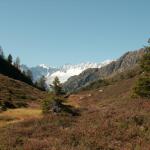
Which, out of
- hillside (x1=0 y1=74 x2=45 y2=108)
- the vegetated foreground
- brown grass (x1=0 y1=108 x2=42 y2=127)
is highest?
hillside (x1=0 y1=74 x2=45 y2=108)

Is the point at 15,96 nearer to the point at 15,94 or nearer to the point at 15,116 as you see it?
the point at 15,94

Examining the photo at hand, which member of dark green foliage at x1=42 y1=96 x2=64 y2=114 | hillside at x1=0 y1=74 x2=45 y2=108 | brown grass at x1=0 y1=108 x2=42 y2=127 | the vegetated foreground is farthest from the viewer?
hillside at x1=0 y1=74 x2=45 y2=108

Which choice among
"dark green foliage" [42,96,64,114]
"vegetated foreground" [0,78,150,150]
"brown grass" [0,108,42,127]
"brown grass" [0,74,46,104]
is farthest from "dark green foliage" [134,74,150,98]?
"brown grass" [0,74,46,104]

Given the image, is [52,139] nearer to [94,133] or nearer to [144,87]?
[94,133]

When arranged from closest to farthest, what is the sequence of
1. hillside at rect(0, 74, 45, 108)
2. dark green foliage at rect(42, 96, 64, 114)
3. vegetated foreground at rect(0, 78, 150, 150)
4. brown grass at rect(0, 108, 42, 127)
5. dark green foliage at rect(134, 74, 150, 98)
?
vegetated foreground at rect(0, 78, 150, 150) → brown grass at rect(0, 108, 42, 127) → dark green foliage at rect(134, 74, 150, 98) → dark green foliage at rect(42, 96, 64, 114) → hillside at rect(0, 74, 45, 108)

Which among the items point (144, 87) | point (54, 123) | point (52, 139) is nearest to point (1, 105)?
point (144, 87)

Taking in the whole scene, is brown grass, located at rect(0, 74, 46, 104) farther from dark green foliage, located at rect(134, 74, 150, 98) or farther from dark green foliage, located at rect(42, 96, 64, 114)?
dark green foliage, located at rect(134, 74, 150, 98)

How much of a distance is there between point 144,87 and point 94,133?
3031 cm

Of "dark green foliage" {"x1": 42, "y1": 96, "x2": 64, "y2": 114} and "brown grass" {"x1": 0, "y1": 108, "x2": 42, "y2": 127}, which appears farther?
"dark green foliage" {"x1": 42, "y1": 96, "x2": 64, "y2": 114}

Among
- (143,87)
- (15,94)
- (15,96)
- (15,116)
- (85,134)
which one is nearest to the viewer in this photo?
(85,134)

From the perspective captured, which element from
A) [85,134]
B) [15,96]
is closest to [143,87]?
[85,134]

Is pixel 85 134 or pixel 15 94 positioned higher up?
pixel 15 94

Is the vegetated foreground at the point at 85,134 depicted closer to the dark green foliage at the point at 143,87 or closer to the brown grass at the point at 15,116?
the brown grass at the point at 15,116

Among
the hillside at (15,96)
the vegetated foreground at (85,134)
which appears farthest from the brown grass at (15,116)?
the vegetated foreground at (85,134)
